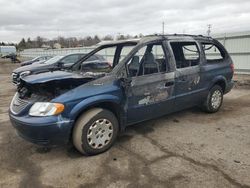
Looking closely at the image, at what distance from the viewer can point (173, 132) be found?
457 centimetres

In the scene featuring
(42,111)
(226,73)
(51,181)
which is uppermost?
(226,73)

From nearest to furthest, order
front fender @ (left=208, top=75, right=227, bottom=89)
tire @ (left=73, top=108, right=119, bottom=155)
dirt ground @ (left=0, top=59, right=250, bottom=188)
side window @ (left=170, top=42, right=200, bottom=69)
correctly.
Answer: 1. dirt ground @ (left=0, top=59, right=250, bottom=188)
2. tire @ (left=73, top=108, right=119, bottom=155)
3. side window @ (left=170, top=42, right=200, bottom=69)
4. front fender @ (left=208, top=75, right=227, bottom=89)

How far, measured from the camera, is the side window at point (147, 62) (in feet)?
13.5

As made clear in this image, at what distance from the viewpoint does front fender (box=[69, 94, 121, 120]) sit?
3.36 m

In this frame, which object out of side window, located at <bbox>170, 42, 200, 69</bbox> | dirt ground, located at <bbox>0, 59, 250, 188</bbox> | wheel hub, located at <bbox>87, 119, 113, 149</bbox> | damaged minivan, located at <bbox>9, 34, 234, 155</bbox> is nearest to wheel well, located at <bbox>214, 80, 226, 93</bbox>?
damaged minivan, located at <bbox>9, 34, 234, 155</bbox>

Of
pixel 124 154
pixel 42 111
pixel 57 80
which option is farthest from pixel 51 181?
pixel 57 80

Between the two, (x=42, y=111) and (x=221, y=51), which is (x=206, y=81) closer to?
(x=221, y=51)

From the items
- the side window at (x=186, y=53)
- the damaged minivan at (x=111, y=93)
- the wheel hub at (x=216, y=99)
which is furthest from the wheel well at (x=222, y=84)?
the side window at (x=186, y=53)

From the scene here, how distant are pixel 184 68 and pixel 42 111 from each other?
286cm

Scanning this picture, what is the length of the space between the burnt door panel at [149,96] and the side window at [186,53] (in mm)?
608

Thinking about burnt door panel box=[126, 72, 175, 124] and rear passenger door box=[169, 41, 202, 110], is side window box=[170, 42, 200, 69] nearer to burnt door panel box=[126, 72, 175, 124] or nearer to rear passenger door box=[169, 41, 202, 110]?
rear passenger door box=[169, 41, 202, 110]

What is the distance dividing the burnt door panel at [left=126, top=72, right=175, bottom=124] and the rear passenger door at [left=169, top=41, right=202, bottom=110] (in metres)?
0.22

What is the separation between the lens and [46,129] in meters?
3.20

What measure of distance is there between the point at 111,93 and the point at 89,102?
41cm
